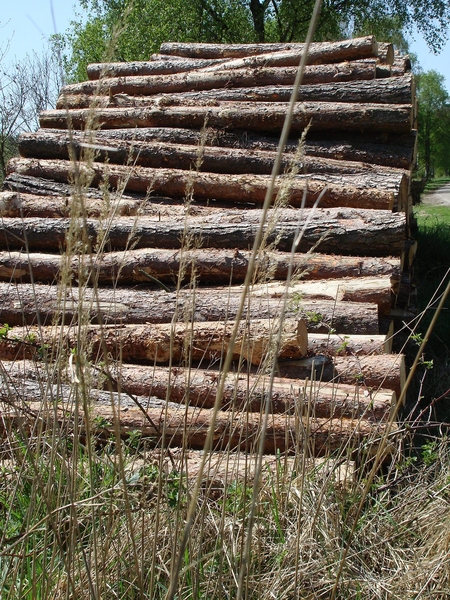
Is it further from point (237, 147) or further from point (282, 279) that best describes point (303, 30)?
point (282, 279)

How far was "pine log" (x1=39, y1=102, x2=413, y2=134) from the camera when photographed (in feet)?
19.3

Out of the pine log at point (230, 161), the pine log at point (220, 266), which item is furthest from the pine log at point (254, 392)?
the pine log at point (230, 161)

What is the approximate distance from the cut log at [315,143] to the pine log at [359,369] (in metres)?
2.46

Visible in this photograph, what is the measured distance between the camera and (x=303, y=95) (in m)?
6.29

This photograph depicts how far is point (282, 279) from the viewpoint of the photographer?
15.7 ft

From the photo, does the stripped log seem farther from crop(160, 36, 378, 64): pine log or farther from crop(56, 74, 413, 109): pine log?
crop(160, 36, 378, 64): pine log

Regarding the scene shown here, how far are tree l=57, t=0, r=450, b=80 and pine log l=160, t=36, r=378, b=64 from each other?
1082cm

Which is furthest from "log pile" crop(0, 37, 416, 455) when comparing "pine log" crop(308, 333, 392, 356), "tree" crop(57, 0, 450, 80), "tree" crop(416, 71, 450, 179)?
"tree" crop(416, 71, 450, 179)

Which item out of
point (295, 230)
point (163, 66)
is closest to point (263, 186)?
point (295, 230)

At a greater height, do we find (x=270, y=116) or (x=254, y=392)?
(x=270, y=116)

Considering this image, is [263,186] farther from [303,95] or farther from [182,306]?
[182,306]

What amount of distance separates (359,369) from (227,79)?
407 cm

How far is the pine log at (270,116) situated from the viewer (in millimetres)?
5871

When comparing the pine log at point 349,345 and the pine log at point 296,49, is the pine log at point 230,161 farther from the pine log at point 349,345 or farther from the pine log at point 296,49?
the pine log at point 349,345
